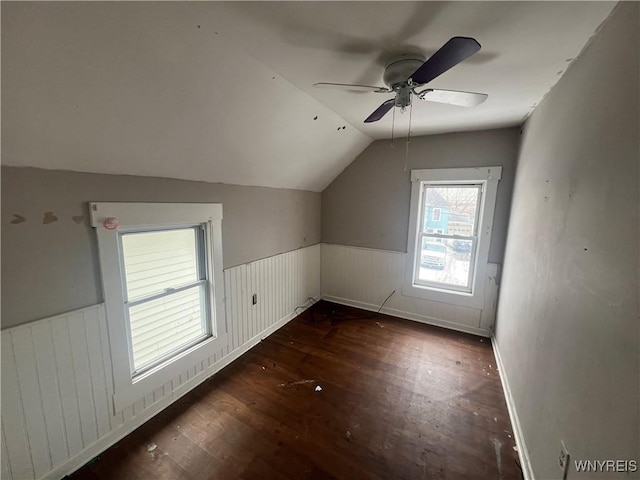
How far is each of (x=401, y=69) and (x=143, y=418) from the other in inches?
114

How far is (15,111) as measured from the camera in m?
1.07

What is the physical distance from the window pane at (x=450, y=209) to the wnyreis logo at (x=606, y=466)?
2.45 metres

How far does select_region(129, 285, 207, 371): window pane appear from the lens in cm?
187

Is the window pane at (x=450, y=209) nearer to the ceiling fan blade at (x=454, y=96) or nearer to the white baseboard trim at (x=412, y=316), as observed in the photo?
the white baseboard trim at (x=412, y=316)

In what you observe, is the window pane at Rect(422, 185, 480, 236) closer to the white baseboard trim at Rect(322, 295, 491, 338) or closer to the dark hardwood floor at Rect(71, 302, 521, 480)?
the white baseboard trim at Rect(322, 295, 491, 338)

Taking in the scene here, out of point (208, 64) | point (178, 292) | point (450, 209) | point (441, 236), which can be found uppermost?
point (208, 64)

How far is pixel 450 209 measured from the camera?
10.5ft

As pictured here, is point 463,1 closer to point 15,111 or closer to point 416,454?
point 15,111

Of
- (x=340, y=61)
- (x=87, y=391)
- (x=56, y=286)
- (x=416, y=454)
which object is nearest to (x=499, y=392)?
(x=416, y=454)

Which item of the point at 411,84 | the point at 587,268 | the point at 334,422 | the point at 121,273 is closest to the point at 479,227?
the point at 587,268

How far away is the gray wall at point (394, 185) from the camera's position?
2803 millimetres

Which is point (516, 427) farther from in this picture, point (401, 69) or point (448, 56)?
point (401, 69)

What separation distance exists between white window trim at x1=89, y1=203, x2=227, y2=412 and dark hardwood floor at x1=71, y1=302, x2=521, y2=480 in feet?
0.92

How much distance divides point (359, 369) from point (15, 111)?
2.80 m
